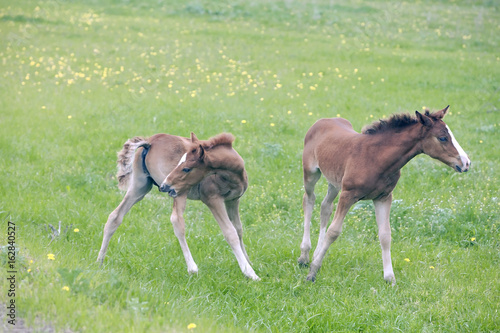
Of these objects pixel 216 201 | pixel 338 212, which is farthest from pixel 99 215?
pixel 338 212

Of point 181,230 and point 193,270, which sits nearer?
point 193,270

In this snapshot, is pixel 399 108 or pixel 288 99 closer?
pixel 399 108

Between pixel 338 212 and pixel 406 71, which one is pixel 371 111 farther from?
pixel 338 212

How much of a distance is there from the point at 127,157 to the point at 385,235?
121 inches

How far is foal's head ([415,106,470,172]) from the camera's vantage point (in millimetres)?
5359

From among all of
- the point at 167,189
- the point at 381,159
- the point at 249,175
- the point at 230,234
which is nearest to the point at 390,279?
the point at 381,159

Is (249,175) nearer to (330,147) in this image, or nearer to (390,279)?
(330,147)

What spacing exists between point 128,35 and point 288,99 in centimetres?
851

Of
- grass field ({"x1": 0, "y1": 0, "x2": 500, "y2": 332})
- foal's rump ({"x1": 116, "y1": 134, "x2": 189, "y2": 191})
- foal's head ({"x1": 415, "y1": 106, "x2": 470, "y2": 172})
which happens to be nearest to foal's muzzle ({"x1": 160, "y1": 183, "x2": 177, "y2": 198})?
foal's rump ({"x1": 116, "y1": 134, "x2": 189, "y2": 191})

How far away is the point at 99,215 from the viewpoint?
24.3ft

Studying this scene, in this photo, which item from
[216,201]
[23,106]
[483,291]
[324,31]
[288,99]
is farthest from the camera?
[324,31]

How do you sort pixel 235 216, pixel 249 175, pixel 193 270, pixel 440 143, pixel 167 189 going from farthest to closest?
pixel 249 175
pixel 235 216
pixel 193 270
pixel 167 189
pixel 440 143

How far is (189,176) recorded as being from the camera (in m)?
5.77

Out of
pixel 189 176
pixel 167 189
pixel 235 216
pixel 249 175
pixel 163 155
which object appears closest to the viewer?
pixel 167 189
